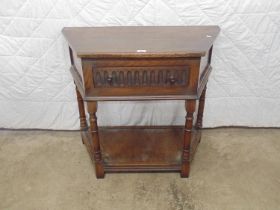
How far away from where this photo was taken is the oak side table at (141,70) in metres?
1.00

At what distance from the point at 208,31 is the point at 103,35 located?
425 millimetres

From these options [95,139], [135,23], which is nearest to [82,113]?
[95,139]

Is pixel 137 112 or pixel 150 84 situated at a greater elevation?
pixel 150 84

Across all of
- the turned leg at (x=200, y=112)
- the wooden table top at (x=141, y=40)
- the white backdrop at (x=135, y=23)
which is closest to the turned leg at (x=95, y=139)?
the wooden table top at (x=141, y=40)

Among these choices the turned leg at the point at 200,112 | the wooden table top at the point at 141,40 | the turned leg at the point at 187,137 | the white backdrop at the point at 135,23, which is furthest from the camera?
the turned leg at the point at 200,112

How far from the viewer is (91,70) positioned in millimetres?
1014

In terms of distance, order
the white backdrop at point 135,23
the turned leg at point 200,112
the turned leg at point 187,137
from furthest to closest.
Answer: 1. the turned leg at point 200,112
2. the white backdrop at point 135,23
3. the turned leg at point 187,137

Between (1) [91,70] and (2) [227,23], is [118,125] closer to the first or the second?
(1) [91,70]

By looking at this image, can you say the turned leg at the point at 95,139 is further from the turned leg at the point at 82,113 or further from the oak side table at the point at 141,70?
the turned leg at the point at 82,113

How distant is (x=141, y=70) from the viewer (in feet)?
3.36

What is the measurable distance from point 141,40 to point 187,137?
0.42 metres

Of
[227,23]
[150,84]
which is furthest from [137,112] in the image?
[227,23]

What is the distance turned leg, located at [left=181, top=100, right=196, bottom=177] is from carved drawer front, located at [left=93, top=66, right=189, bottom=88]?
0.09 m

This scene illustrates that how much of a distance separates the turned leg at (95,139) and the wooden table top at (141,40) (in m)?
0.21
